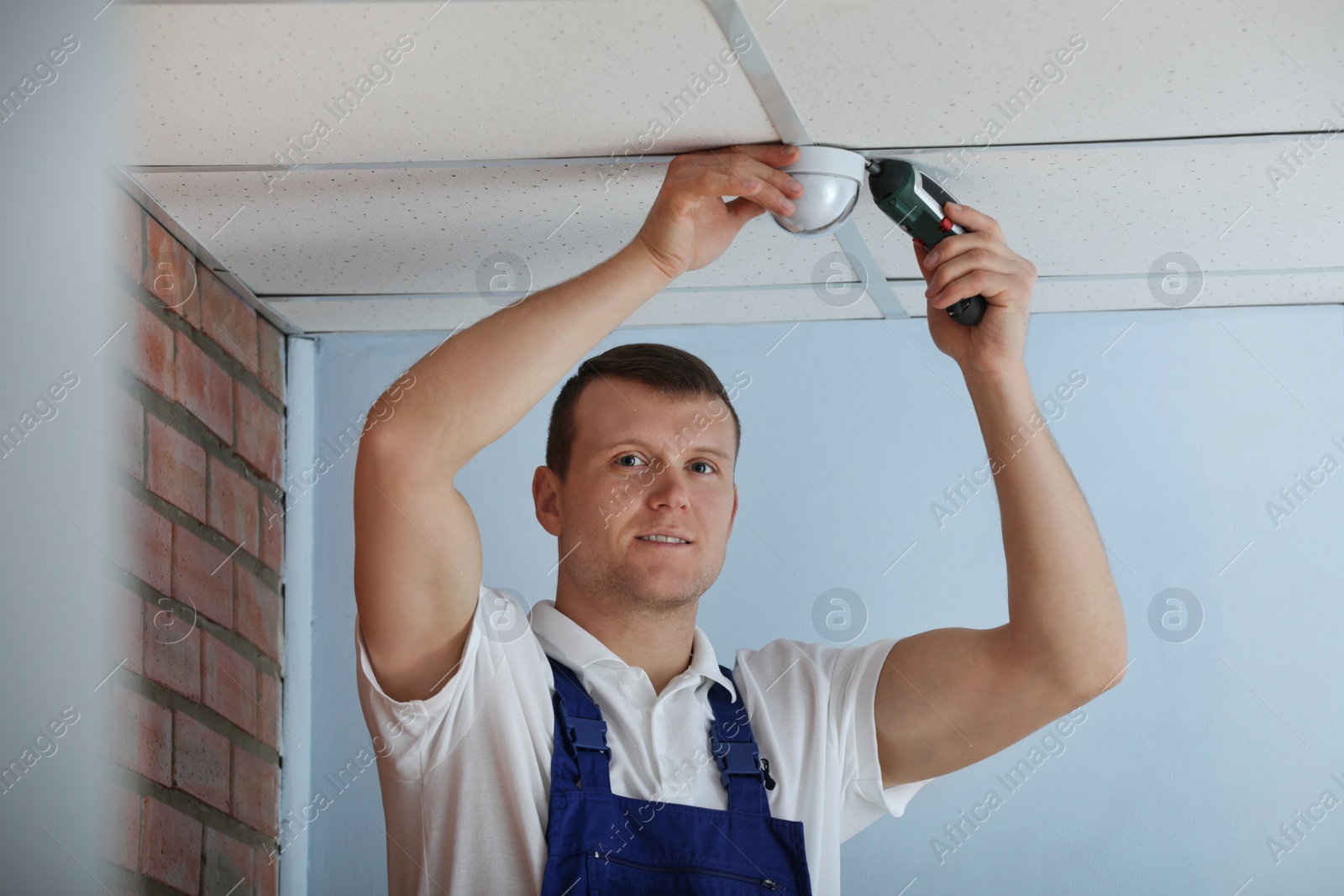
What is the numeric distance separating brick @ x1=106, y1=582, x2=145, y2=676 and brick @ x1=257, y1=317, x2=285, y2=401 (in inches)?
16.4

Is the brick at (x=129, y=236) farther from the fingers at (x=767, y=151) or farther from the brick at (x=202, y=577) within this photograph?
the fingers at (x=767, y=151)

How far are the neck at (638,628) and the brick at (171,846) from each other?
1.50 ft

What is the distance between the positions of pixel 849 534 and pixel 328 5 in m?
1.01

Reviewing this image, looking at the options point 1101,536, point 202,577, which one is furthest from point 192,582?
point 1101,536

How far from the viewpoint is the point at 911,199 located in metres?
1.05

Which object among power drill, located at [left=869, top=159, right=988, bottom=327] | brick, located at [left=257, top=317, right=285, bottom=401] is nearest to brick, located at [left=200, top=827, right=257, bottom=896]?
brick, located at [left=257, top=317, right=285, bottom=401]

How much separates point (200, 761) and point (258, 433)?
41 centimetres

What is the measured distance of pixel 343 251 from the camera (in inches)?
50.6

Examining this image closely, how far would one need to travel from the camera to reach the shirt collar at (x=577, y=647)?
1.22 metres

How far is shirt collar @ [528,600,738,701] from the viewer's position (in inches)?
47.9

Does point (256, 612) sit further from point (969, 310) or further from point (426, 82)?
point (969, 310)

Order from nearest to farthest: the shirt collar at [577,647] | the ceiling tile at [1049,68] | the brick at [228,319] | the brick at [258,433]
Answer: the ceiling tile at [1049,68] → the shirt collar at [577,647] → the brick at [228,319] → the brick at [258,433]

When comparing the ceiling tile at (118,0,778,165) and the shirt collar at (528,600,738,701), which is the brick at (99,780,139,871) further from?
the ceiling tile at (118,0,778,165)

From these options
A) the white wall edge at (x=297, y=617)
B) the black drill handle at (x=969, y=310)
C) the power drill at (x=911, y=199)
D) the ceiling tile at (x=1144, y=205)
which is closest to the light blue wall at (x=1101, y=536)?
the white wall edge at (x=297, y=617)
